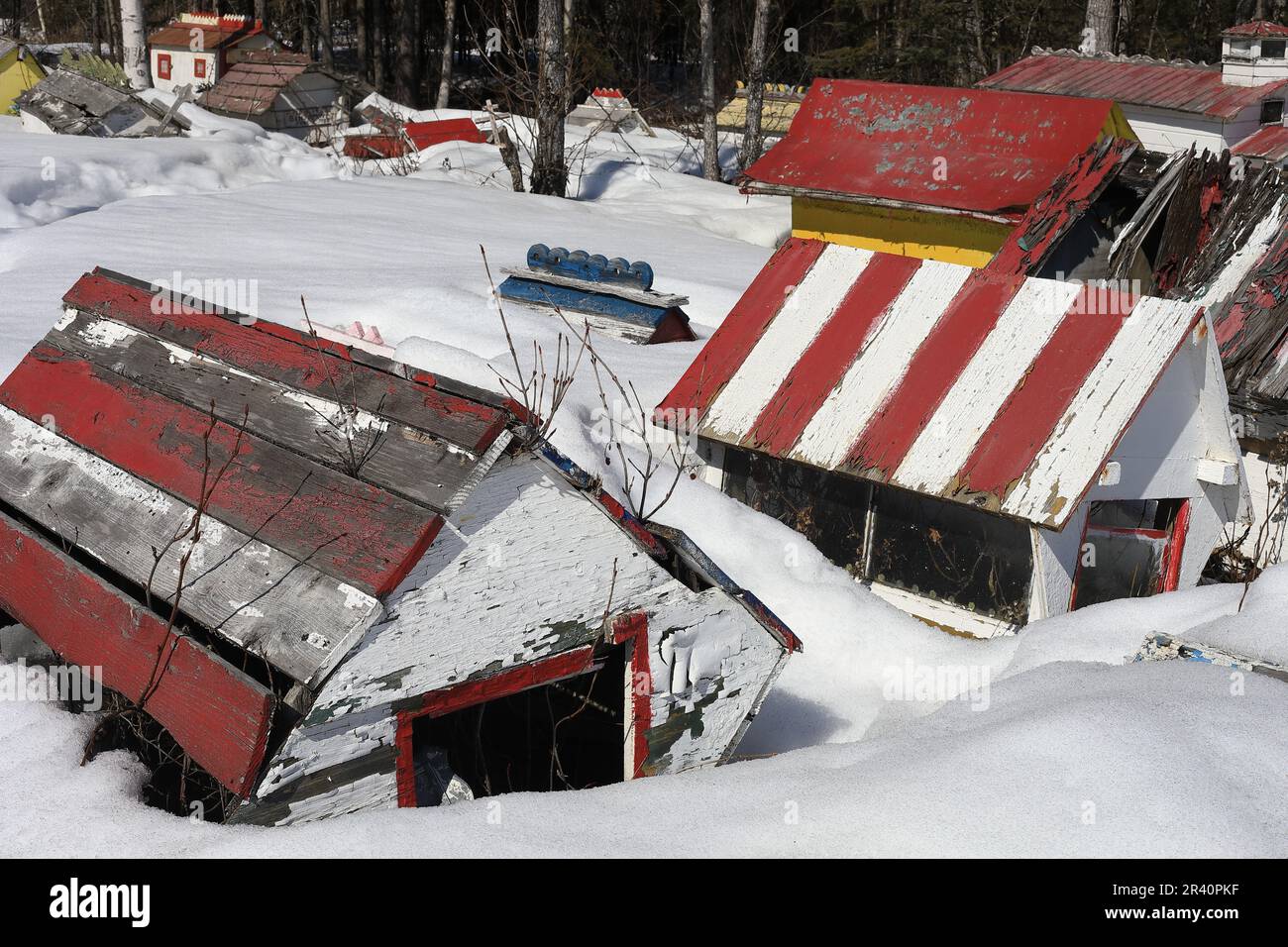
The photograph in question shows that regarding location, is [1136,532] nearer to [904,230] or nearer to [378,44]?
[904,230]

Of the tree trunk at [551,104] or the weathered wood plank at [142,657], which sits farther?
the tree trunk at [551,104]

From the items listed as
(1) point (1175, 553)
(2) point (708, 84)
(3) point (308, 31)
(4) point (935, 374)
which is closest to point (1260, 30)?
(2) point (708, 84)

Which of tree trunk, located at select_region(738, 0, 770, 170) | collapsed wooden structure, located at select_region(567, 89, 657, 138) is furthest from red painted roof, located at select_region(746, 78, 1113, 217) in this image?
collapsed wooden structure, located at select_region(567, 89, 657, 138)

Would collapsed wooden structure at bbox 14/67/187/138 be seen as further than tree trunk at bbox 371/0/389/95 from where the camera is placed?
No

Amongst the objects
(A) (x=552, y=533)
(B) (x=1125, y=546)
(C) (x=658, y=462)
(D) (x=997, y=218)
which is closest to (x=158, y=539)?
(A) (x=552, y=533)

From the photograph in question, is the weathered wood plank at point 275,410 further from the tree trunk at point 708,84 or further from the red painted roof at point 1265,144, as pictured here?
the tree trunk at point 708,84

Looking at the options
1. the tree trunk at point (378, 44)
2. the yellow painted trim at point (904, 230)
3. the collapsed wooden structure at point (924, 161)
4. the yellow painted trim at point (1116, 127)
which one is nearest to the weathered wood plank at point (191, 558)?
the yellow painted trim at point (904, 230)

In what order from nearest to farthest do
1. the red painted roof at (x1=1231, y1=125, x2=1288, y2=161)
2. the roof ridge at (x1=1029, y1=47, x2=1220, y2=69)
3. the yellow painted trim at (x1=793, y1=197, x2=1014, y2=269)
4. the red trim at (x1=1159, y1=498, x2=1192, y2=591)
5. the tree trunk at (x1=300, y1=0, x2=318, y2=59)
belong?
the red trim at (x1=1159, y1=498, x2=1192, y2=591) → the yellow painted trim at (x1=793, y1=197, x2=1014, y2=269) → the red painted roof at (x1=1231, y1=125, x2=1288, y2=161) → the roof ridge at (x1=1029, y1=47, x2=1220, y2=69) → the tree trunk at (x1=300, y1=0, x2=318, y2=59)

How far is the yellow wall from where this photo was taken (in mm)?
18688

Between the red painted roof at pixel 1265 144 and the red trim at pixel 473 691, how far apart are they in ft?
50.8

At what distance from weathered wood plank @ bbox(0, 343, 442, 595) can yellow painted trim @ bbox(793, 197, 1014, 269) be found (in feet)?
27.3

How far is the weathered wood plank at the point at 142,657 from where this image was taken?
9.62 ft

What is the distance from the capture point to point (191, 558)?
325 cm

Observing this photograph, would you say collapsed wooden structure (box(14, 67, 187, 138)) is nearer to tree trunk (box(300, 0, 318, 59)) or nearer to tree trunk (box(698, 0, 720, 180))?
tree trunk (box(698, 0, 720, 180))
